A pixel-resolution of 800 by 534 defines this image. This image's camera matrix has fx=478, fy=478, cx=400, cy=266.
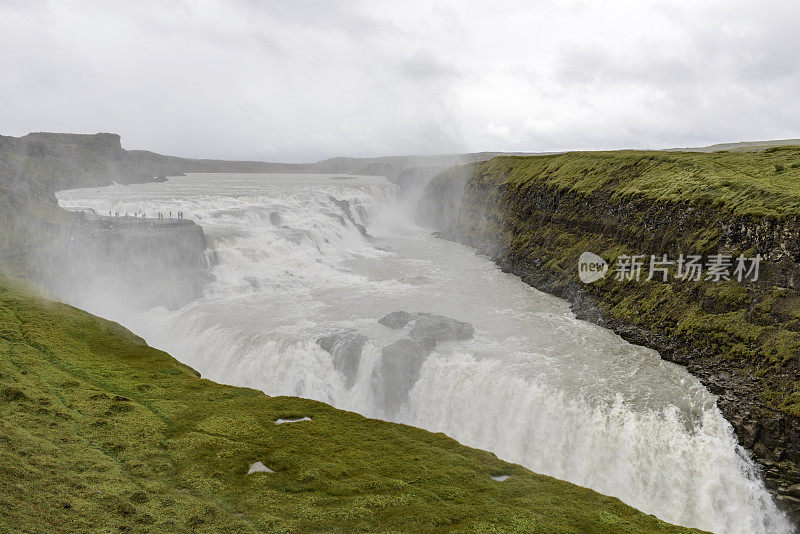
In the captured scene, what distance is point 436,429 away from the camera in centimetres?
3084

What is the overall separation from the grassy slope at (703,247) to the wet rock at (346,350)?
22316 mm

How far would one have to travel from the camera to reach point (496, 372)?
31.6m

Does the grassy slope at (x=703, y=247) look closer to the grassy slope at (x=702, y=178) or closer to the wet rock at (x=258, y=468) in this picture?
the grassy slope at (x=702, y=178)

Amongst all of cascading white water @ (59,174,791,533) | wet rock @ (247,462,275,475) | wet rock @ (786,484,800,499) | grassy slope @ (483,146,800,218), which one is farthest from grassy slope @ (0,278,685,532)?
grassy slope @ (483,146,800,218)

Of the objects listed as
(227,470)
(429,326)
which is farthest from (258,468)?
(429,326)

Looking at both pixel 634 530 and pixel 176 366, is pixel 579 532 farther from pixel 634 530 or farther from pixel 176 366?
pixel 176 366

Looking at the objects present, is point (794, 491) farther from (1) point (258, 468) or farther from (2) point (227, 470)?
(2) point (227, 470)

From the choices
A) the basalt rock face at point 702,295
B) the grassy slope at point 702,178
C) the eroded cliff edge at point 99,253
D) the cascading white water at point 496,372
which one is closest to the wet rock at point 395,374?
the cascading white water at point 496,372

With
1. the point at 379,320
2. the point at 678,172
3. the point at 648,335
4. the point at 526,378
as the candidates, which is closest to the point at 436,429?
the point at 526,378

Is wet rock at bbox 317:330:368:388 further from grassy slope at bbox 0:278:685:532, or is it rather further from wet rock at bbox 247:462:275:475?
wet rock at bbox 247:462:275:475

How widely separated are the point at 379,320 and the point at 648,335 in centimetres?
2127

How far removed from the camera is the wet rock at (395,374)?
1279 inches

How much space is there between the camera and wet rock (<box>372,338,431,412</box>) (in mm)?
32487

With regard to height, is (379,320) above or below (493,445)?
above
